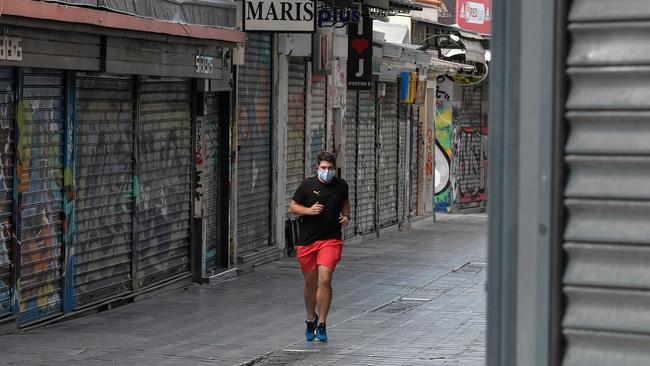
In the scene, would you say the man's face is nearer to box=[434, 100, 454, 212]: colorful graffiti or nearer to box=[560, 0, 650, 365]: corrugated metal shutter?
box=[560, 0, 650, 365]: corrugated metal shutter

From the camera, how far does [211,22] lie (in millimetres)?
16609

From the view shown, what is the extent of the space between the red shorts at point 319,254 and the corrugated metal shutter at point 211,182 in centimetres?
520

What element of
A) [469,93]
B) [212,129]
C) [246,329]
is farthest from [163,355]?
[469,93]

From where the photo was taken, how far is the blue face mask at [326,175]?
1323 cm

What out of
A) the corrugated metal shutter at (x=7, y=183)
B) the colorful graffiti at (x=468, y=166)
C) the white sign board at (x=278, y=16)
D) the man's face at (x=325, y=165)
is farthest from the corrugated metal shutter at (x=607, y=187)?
the colorful graffiti at (x=468, y=166)

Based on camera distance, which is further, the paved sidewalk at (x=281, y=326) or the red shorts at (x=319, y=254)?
the red shorts at (x=319, y=254)

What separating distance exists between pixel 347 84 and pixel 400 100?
4.46 m

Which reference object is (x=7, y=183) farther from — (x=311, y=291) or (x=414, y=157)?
(x=414, y=157)

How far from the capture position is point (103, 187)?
49.8ft

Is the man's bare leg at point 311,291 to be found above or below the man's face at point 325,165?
below

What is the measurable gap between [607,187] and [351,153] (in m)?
23.4

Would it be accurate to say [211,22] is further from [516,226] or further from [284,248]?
[516,226]

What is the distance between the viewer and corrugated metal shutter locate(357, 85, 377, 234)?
26797 millimetres

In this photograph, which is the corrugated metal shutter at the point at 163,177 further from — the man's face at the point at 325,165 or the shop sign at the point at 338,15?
the shop sign at the point at 338,15
